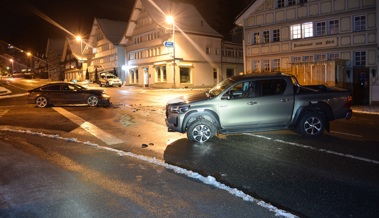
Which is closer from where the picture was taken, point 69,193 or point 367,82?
point 69,193

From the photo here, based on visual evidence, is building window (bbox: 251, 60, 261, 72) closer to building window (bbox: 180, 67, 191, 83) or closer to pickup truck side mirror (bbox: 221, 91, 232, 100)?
building window (bbox: 180, 67, 191, 83)

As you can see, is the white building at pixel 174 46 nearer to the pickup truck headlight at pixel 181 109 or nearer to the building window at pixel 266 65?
the building window at pixel 266 65

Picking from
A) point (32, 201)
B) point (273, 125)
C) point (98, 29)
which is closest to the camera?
point (32, 201)

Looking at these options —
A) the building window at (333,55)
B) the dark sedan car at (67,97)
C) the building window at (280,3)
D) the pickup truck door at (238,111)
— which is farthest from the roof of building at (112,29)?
the pickup truck door at (238,111)

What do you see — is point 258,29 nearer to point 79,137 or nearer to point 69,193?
point 79,137

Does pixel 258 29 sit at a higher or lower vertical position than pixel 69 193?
higher

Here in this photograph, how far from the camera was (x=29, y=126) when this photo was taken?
12453mm

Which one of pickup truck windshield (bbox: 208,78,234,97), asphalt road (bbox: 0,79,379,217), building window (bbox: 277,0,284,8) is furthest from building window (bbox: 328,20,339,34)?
pickup truck windshield (bbox: 208,78,234,97)

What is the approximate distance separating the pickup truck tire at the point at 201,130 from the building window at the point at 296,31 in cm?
2223

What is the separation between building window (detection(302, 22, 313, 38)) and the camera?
2798 centimetres

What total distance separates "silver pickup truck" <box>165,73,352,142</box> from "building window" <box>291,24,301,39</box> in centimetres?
2031

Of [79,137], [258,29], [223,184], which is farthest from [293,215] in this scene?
[258,29]

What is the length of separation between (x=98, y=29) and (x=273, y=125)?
61236 millimetres

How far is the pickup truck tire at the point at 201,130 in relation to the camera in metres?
9.23
